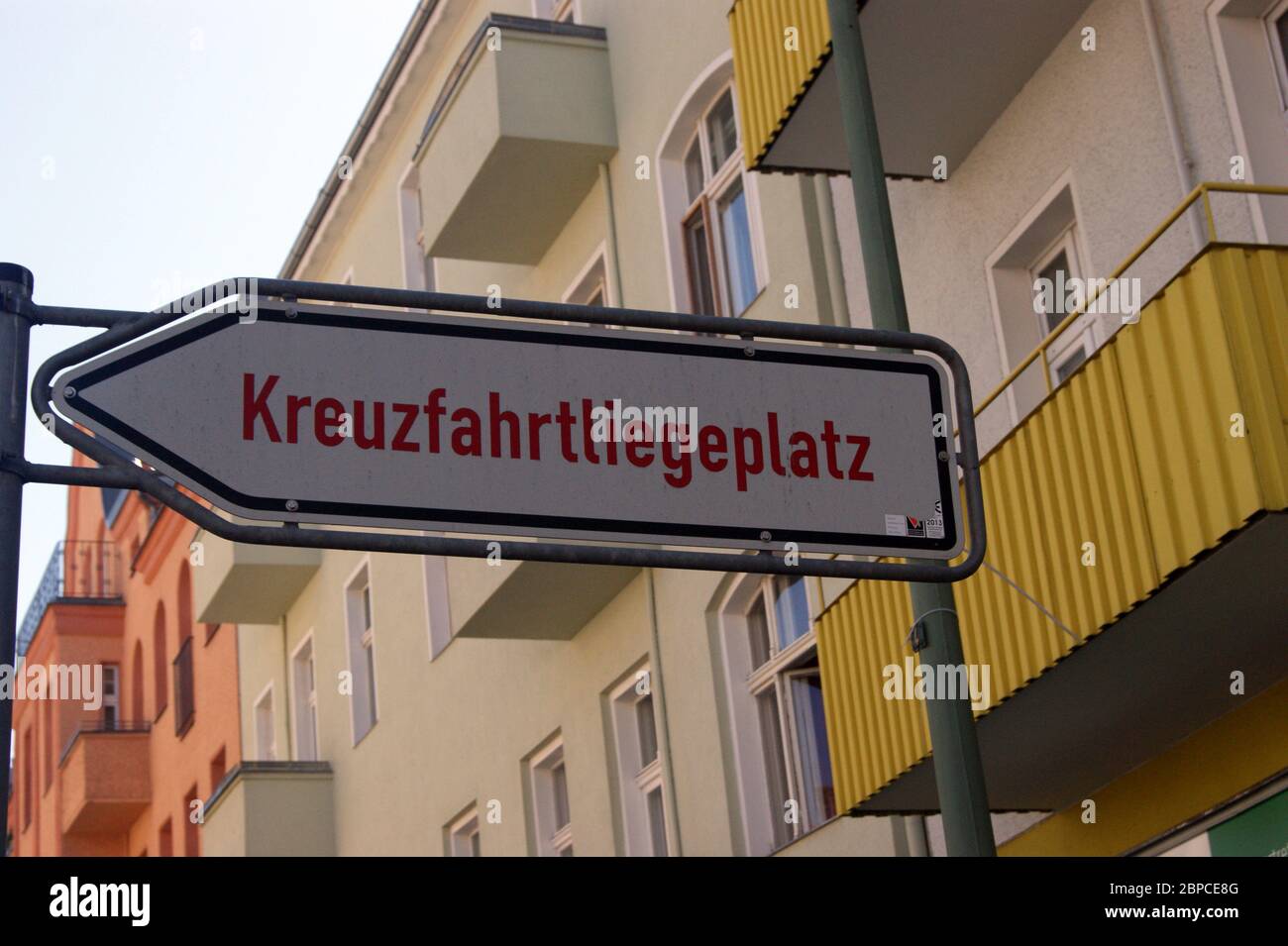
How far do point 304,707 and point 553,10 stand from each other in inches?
430

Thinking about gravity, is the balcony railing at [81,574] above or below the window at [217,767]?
above

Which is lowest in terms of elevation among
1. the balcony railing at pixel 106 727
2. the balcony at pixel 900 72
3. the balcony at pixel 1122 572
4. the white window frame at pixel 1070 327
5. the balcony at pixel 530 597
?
the balcony at pixel 1122 572

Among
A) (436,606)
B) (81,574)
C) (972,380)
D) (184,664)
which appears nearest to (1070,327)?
(972,380)

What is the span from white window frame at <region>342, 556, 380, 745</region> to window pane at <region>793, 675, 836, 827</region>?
9.72 meters

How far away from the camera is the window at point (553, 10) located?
17.8 metres

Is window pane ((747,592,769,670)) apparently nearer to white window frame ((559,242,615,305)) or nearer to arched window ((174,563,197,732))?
white window frame ((559,242,615,305))

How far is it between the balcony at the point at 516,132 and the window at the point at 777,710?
4360 mm

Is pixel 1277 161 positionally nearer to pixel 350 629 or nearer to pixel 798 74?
pixel 798 74

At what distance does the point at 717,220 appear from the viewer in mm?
14547

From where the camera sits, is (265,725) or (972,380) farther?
(265,725)

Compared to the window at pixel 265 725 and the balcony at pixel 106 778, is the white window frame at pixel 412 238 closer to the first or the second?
the window at pixel 265 725

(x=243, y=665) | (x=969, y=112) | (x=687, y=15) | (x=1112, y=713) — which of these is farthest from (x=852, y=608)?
(x=243, y=665)

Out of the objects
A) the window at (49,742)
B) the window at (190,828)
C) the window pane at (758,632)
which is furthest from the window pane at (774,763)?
the window at (49,742)

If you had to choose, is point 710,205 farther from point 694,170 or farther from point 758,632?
point 758,632
